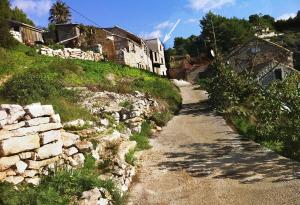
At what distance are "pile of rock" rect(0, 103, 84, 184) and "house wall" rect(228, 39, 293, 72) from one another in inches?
A: 1501

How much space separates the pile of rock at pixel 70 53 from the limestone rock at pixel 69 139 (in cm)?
2163

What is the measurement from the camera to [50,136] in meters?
13.2

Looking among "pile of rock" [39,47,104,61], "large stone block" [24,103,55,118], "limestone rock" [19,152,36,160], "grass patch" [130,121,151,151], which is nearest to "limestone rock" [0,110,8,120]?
"large stone block" [24,103,55,118]

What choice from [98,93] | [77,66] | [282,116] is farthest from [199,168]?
[77,66]

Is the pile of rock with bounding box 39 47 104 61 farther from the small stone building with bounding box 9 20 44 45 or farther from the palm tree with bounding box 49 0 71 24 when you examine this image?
the palm tree with bounding box 49 0 71 24

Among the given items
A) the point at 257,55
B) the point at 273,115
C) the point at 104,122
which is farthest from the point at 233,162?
the point at 257,55

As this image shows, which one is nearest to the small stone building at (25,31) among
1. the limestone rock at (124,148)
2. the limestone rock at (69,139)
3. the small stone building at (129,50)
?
the small stone building at (129,50)

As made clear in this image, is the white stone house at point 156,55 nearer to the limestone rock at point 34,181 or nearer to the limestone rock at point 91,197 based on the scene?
the limestone rock at point 34,181

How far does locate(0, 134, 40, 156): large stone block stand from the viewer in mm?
11672

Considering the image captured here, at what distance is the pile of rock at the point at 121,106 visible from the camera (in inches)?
782

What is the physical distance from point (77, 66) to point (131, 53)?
21.6 m

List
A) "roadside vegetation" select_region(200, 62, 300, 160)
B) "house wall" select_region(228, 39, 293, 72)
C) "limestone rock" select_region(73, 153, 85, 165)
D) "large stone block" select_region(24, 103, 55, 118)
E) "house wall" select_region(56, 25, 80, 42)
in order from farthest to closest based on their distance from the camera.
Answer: "house wall" select_region(228, 39, 293, 72) → "house wall" select_region(56, 25, 80, 42) → "roadside vegetation" select_region(200, 62, 300, 160) → "limestone rock" select_region(73, 153, 85, 165) → "large stone block" select_region(24, 103, 55, 118)

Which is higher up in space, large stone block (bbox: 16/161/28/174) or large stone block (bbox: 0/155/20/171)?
large stone block (bbox: 0/155/20/171)

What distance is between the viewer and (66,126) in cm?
1552
